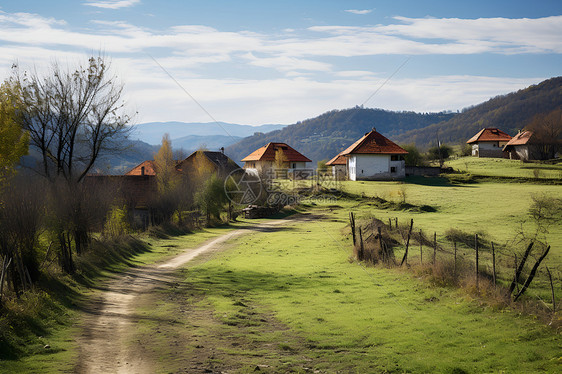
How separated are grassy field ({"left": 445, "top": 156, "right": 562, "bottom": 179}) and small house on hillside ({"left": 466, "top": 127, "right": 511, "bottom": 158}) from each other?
15.8 m

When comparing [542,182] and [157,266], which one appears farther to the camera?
[542,182]

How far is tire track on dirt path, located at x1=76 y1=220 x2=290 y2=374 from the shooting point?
10.7 m

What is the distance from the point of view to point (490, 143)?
101812mm

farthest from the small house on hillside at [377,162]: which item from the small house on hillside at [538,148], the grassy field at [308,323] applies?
the grassy field at [308,323]

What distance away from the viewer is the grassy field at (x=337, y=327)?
11.0 m

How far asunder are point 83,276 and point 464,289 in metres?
15.8

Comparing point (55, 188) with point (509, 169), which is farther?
point (509, 169)

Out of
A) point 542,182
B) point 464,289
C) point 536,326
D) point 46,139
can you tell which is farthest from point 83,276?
point 542,182

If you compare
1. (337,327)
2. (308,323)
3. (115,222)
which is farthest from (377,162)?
(337,327)

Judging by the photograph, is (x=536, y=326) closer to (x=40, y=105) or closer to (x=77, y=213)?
(x=77, y=213)

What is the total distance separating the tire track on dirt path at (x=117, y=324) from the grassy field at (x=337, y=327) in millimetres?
635

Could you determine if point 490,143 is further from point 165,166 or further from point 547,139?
point 165,166

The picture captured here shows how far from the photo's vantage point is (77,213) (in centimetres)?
2395

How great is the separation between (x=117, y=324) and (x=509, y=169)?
70996 mm
